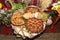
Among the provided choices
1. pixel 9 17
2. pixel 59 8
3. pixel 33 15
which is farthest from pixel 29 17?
pixel 59 8

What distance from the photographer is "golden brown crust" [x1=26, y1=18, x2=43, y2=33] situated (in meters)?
1.05

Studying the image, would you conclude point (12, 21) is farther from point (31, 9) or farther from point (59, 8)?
point (59, 8)

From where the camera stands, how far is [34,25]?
3.50 ft

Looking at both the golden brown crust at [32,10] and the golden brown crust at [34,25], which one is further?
the golden brown crust at [32,10]

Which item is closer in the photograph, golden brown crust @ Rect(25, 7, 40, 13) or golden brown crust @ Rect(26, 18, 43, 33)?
golden brown crust @ Rect(26, 18, 43, 33)

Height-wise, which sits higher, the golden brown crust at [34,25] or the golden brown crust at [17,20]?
the golden brown crust at [17,20]

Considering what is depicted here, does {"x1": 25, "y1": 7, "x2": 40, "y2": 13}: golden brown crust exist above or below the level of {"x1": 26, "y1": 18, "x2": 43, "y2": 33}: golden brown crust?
above

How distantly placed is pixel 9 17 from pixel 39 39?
265mm

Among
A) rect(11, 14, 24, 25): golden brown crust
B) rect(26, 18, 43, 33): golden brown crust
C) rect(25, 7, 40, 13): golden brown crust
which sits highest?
rect(25, 7, 40, 13): golden brown crust

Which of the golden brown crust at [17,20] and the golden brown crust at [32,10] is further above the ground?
the golden brown crust at [32,10]

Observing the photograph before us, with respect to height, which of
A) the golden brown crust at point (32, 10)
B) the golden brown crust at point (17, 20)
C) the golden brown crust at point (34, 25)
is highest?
the golden brown crust at point (32, 10)

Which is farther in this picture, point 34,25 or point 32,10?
point 32,10

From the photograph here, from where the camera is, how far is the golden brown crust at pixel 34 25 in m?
1.05

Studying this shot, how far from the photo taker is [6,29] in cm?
120
